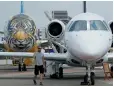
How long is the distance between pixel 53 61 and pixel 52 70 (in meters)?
0.68

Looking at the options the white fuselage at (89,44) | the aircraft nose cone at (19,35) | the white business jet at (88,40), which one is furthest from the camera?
the aircraft nose cone at (19,35)

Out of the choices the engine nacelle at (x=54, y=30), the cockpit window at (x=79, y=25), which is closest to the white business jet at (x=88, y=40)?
the cockpit window at (x=79, y=25)

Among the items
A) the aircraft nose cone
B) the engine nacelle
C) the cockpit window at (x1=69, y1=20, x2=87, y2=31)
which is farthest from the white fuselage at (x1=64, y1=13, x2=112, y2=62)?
the aircraft nose cone

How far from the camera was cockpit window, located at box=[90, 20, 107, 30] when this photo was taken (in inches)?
580

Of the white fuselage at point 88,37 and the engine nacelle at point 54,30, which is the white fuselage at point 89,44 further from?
the engine nacelle at point 54,30

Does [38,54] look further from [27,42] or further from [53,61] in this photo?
[27,42]

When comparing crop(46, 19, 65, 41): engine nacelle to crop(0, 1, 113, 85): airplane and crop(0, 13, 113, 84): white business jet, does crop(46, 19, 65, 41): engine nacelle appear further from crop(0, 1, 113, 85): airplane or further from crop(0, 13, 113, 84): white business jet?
crop(0, 13, 113, 84): white business jet

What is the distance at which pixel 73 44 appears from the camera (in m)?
14.2

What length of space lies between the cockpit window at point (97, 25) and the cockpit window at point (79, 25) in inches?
10.2

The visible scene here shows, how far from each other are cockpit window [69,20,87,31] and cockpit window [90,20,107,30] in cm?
26

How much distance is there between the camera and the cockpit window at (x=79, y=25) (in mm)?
14797

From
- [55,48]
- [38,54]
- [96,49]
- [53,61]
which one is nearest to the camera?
[96,49]

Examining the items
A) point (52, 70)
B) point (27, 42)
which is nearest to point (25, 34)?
point (27, 42)

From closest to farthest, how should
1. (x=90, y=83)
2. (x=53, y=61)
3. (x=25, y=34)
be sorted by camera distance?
(x=90, y=83), (x=53, y=61), (x=25, y=34)
